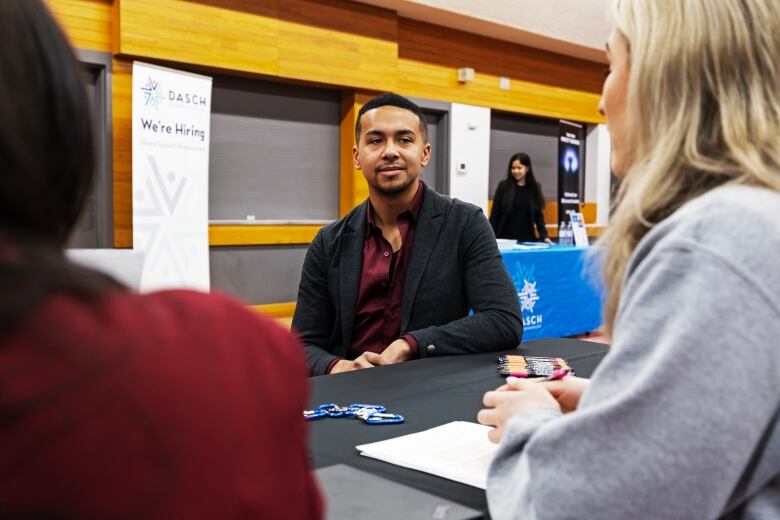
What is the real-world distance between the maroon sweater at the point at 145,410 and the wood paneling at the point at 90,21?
17.5 feet

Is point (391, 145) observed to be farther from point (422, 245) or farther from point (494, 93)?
point (494, 93)

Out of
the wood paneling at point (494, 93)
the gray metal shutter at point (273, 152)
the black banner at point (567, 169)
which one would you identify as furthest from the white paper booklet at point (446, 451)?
the wood paneling at point (494, 93)

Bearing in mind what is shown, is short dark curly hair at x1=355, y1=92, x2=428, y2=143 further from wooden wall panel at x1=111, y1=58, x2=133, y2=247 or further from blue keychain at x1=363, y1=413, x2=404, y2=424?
wooden wall panel at x1=111, y1=58, x2=133, y2=247

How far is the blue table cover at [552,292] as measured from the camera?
17.7 ft

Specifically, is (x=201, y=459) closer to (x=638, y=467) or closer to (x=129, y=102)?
(x=638, y=467)

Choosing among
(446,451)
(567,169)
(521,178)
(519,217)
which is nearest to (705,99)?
(446,451)

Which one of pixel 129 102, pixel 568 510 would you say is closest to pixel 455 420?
pixel 568 510

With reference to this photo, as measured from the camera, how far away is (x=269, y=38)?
615cm

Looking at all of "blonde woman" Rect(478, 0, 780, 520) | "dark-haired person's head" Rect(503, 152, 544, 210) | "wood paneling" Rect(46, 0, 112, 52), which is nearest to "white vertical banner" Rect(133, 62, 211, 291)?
"wood paneling" Rect(46, 0, 112, 52)

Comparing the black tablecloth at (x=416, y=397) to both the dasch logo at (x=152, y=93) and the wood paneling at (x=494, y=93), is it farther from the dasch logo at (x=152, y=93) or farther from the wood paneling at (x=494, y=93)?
the wood paneling at (x=494, y=93)

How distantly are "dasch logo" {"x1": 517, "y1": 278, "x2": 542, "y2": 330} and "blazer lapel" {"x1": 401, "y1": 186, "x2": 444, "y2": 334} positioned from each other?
2.97 meters

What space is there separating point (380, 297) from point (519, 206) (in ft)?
18.5

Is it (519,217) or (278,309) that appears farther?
(519,217)

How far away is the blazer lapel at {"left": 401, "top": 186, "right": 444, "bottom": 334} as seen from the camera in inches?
94.6
